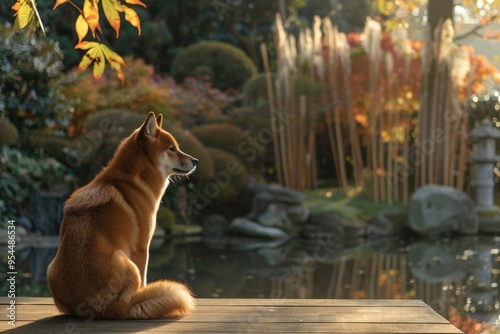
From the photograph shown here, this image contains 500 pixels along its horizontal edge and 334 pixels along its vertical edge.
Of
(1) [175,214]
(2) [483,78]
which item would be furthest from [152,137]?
(2) [483,78]

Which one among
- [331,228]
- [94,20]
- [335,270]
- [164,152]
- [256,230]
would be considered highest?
[94,20]

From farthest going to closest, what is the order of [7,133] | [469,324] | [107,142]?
1. [107,142]
2. [7,133]
3. [469,324]

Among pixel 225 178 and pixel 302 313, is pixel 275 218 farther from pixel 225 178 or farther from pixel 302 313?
pixel 302 313

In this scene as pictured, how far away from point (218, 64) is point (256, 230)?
→ 6.09 meters

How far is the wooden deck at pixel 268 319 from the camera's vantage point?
2.85 m

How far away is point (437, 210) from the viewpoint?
1085 centimetres

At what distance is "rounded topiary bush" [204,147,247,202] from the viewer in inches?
452

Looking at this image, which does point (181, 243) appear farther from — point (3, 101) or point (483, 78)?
point (483, 78)

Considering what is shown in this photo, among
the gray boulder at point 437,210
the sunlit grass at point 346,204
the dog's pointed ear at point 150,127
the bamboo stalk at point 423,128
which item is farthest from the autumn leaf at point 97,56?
the bamboo stalk at point 423,128

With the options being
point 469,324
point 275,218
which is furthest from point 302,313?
point 275,218

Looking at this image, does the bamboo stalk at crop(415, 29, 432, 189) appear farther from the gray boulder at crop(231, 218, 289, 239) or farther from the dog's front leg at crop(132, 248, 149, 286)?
the dog's front leg at crop(132, 248, 149, 286)

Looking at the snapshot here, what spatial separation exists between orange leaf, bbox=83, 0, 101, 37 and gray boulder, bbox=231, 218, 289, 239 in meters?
7.95

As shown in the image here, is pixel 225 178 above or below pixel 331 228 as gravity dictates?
above

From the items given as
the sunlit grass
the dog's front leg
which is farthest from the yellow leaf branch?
the sunlit grass
